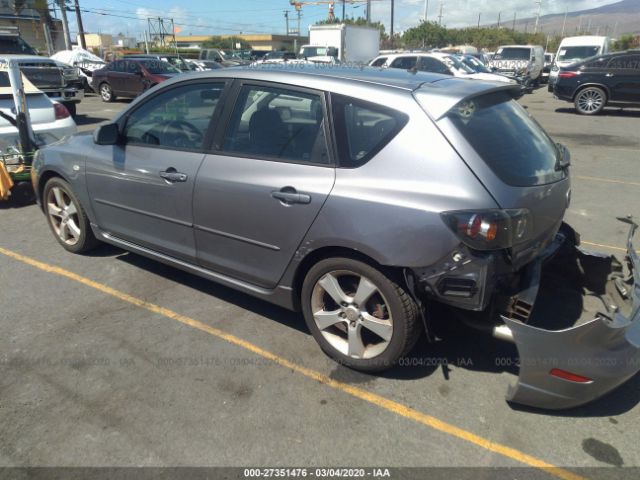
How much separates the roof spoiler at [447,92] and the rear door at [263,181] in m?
0.59

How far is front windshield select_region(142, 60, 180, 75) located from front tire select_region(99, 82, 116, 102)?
192 centimetres

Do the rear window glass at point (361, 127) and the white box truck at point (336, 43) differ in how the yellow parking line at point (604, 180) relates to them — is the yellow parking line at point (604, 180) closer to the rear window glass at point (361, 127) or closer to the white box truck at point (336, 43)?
the rear window glass at point (361, 127)

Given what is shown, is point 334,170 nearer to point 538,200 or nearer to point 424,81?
point 424,81

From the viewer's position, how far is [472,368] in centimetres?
305

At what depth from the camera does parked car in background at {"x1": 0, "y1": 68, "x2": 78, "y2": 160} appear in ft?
20.7

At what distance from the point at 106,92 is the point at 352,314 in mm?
18972

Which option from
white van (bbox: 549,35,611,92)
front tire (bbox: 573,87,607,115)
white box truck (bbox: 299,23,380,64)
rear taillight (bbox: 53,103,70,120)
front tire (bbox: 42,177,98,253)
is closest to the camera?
front tire (bbox: 42,177,98,253)

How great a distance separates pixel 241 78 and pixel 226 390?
1.99 m

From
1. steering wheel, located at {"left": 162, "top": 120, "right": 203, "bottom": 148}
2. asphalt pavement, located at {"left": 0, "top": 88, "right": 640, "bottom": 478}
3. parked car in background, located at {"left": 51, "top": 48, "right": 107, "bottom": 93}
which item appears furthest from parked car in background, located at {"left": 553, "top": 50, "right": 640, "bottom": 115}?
parked car in background, located at {"left": 51, "top": 48, "right": 107, "bottom": 93}

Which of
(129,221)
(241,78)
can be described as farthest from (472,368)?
(129,221)

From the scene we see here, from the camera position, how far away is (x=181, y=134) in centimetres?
354

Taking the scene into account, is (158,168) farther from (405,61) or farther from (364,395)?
(405,61)

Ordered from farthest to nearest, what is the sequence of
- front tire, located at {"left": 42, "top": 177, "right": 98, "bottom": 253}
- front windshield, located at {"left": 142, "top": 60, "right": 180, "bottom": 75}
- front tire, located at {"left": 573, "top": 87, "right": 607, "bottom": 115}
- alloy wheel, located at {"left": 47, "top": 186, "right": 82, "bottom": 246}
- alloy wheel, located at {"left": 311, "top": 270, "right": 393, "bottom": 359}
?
front windshield, located at {"left": 142, "top": 60, "right": 180, "bottom": 75}, front tire, located at {"left": 573, "top": 87, "right": 607, "bottom": 115}, alloy wheel, located at {"left": 47, "top": 186, "right": 82, "bottom": 246}, front tire, located at {"left": 42, "top": 177, "right": 98, "bottom": 253}, alloy wheel, located at {"left": 311, "top": 270, "right": 393, "bottom": 359}

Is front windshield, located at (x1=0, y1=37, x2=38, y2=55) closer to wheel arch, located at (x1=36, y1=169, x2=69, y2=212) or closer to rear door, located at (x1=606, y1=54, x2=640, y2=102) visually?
wheel arch, located at (x1=36, y1=169, x2=69, y2=212)
